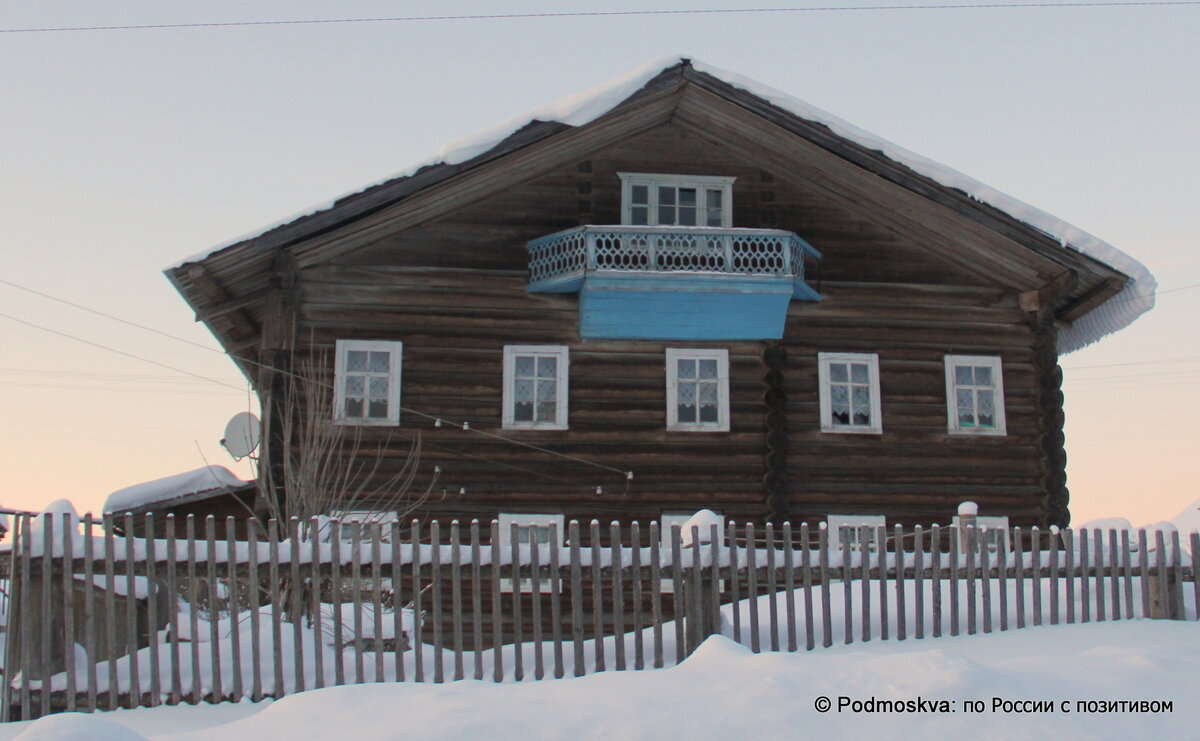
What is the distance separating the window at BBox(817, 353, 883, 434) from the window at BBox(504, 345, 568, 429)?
164 inches

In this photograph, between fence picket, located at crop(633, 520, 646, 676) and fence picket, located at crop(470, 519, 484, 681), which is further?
fence picket, located at crop(633, 520, 646, 676)

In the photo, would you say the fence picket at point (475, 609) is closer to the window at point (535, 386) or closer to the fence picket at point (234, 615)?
the fence picket at point (234, 615)

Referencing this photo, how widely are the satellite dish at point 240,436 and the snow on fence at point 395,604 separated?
708 cm

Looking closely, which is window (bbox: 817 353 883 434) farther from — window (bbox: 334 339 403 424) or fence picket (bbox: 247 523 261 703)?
fence picket (bbox: 247 523 261 703)

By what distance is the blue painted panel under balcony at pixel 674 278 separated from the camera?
18234 millimetres

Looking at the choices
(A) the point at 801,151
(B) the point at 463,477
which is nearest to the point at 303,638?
(B) the point at 463,477

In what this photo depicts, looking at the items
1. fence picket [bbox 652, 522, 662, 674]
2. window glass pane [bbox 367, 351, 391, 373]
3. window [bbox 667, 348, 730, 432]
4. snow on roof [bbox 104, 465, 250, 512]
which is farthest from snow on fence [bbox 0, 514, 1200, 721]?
snow on roof [bbox 104, 465, 250, 512]

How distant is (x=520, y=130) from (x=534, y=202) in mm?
1711

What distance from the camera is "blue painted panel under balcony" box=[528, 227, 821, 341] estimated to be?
1823 cm

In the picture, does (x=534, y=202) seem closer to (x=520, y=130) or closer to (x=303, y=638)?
(x=520, y=130)

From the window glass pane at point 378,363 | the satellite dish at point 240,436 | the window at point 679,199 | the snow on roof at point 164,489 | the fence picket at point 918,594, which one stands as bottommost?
the fence picket at point 918,594

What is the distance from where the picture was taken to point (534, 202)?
19297mm

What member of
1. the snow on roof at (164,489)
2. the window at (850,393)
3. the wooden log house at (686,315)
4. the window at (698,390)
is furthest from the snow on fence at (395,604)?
the snow on roof at (164,489)

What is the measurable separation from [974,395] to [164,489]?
693 inches
